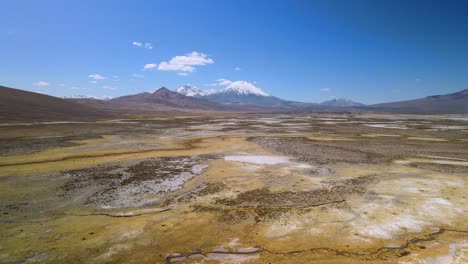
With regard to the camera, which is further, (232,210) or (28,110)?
(28,110)

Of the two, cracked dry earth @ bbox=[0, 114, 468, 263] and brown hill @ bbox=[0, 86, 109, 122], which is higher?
brown hill @ bbox=[0, 86, 109, 122]

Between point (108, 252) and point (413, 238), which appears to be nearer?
point (108, 252)

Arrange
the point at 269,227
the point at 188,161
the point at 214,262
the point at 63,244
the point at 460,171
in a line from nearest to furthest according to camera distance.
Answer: the point at 214,262, the point at 63,244, the point at 269,227, the point at 460,171, the point at 188,161

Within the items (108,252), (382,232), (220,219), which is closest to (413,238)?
(382,232)

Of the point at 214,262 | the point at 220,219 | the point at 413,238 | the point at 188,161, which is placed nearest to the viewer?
the point at 214,262

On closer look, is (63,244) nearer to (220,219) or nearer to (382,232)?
(220,219)

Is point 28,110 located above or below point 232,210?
above

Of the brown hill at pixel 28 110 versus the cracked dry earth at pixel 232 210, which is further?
the brown hill at pixel 28 110

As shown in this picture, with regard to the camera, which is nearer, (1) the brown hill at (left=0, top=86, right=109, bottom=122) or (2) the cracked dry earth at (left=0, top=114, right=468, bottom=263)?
(2) the cracked dry earth at (left=0, top=114, right=468, bottom=263)
